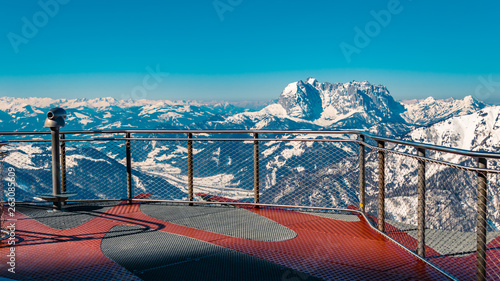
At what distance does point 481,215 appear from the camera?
244 cm

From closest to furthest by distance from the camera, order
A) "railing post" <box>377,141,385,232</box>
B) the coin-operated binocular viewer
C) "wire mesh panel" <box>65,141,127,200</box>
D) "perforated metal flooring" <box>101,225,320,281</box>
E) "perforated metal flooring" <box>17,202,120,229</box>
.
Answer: "perforated metal flooring" <box>101,225,320,281</box>, "railing post" <box>377,141,385,232</box>, "perforated metal flooring" <box>17,202,120,229</box>, the coin-operated binocular viewer, "wire mesh panel" <box>65,141,127,200</box>

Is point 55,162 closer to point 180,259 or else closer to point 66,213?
point 66,213

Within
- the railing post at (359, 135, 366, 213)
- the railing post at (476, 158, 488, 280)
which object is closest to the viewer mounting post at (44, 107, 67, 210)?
the railing post at (359, 135, 366, 213)

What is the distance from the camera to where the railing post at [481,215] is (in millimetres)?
2398

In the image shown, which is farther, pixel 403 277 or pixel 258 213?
pixel 258 213

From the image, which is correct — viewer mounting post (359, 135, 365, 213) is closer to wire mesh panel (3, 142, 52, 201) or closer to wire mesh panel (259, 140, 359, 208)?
wire mesh panel (259, 140, 359, 208)

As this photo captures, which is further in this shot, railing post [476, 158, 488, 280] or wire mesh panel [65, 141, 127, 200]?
wire mesh panel [65, 141, 127, 200]

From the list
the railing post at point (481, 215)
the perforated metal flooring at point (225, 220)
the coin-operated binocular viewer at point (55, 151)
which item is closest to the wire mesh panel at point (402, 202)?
the railing post at point (481, 215)

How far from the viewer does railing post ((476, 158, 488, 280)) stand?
2.40m

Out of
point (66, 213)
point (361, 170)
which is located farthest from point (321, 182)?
point (66, 213)

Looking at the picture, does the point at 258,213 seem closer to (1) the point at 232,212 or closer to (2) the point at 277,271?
(1) the point at 232,212

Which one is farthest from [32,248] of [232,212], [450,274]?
[450,274]

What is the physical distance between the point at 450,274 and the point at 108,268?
2980mm

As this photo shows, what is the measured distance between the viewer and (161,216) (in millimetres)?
5133
